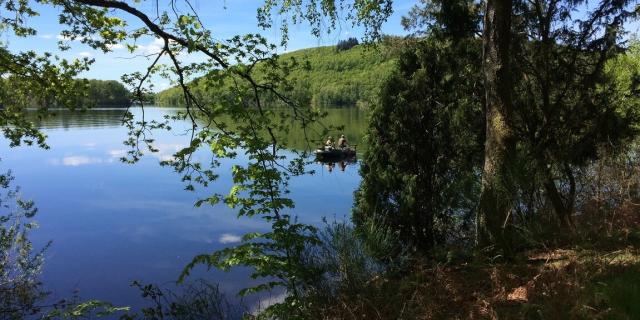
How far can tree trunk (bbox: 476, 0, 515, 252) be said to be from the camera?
584 cm

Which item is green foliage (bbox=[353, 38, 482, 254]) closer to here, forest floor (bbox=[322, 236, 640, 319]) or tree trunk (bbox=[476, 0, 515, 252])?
tree trunk (bbox=[476, 0, 515, 252])

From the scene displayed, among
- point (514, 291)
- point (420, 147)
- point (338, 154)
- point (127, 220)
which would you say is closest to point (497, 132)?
point (514, 291)

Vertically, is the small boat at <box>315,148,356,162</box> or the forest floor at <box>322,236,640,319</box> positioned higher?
the forest floor at <box>322,236,640,319</box>

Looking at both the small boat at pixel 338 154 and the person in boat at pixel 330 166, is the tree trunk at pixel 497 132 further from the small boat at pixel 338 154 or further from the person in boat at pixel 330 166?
the person in boat at pixel 330 166

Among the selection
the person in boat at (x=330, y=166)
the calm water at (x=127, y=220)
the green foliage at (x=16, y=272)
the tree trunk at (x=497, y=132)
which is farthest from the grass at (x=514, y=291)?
the person in boat at (x=330, y=166)

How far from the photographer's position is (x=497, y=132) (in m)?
6.27

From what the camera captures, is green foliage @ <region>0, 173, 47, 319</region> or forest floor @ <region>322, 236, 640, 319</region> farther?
green foliage @ <region>0, 173, 47, 319</region>

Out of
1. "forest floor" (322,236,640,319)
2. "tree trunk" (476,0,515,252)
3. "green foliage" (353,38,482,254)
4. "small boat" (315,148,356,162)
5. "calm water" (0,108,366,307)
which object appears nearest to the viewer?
"forest floor" (322,236,640,319)

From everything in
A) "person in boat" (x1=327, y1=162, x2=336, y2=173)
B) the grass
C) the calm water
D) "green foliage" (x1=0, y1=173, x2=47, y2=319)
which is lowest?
the calm water

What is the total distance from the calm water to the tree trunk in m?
2.23

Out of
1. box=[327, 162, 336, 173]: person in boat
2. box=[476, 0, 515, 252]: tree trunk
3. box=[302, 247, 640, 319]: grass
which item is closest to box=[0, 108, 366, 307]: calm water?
box=[327, 162, 336, 173]: person in boat

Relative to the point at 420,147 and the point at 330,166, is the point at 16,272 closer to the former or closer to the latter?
the point at 420,147

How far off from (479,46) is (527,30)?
1231 millimetres

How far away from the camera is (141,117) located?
580 centimetres
